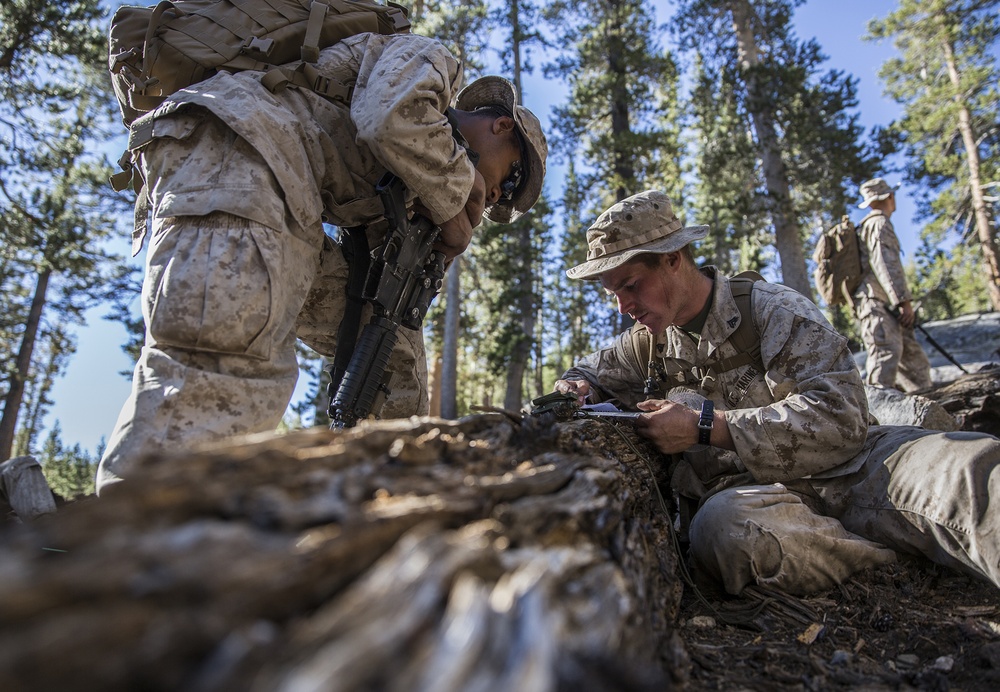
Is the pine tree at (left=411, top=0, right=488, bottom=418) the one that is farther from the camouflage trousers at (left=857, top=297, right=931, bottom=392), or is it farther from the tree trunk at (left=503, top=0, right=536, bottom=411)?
the camouflage trousers at (left=857, top=297, right=931, bottom=392)

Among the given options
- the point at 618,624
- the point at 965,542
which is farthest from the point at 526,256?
the point at 618,624

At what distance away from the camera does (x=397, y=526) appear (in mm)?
819

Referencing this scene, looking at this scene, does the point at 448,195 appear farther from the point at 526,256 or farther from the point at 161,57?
the point at 526,256

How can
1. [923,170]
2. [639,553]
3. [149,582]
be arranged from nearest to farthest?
[149,582], [639,553], [923,170]

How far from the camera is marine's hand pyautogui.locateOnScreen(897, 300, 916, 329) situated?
297 inches

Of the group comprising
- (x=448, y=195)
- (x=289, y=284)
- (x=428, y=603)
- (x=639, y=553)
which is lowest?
(x=639, y=553)

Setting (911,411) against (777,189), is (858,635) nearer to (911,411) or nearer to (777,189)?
(911,411)

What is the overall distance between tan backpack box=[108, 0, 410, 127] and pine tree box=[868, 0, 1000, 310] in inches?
703

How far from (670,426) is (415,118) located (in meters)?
1.83

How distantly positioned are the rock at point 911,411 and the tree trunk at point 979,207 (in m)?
12.3

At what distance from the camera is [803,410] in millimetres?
2709

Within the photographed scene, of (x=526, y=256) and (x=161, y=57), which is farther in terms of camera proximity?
(x=526, y=256)

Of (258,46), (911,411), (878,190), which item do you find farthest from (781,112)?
(258,46)

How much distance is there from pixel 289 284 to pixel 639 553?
5.99 ft
